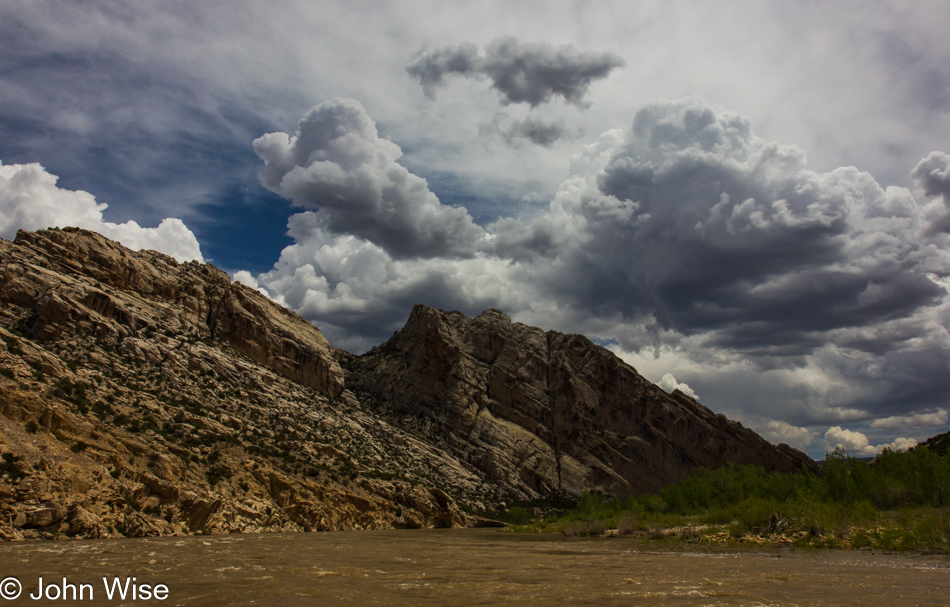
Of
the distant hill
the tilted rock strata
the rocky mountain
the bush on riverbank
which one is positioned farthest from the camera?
the distant hill

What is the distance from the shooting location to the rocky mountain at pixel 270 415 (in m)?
43.7

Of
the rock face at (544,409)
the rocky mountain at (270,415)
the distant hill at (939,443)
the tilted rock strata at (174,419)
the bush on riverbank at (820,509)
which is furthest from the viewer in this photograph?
the rock face at (544,409)

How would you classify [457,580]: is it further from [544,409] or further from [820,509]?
[544,409]

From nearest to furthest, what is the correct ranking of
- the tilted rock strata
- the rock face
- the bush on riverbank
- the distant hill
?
the bush on riverbank
the tilted rock strata
the distant hill
the rock face

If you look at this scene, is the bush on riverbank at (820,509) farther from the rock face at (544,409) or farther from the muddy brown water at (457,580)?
the rock face at (544,409)

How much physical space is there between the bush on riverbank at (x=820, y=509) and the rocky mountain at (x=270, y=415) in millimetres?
33770

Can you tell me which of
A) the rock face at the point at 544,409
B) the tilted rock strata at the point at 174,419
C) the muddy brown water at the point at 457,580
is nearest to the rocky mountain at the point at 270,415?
the tilted rock strata at the point at 174,419

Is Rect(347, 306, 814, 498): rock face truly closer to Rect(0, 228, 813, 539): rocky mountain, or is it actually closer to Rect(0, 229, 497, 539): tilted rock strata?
Rect(0, 228, 813, 539): rocky mountain

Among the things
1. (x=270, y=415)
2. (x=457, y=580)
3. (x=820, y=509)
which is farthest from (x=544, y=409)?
(x=457, y=580)

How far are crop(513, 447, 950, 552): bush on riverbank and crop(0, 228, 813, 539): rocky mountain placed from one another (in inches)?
1330

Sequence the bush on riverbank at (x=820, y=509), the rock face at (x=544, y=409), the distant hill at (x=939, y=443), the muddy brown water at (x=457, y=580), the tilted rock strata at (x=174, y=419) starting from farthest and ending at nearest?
the rock face at (x=544, y=409) → the distant hill at (x=939, y=443) → the tilted rock strata at (x=174, y=419) → the bush on riverbank at (x=820, y=509) → the muddy brown water at (x=457, y=580)

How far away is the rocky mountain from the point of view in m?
43.7

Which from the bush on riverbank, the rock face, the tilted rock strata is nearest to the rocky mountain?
the tilted rock strata

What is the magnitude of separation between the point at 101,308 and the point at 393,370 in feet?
272
